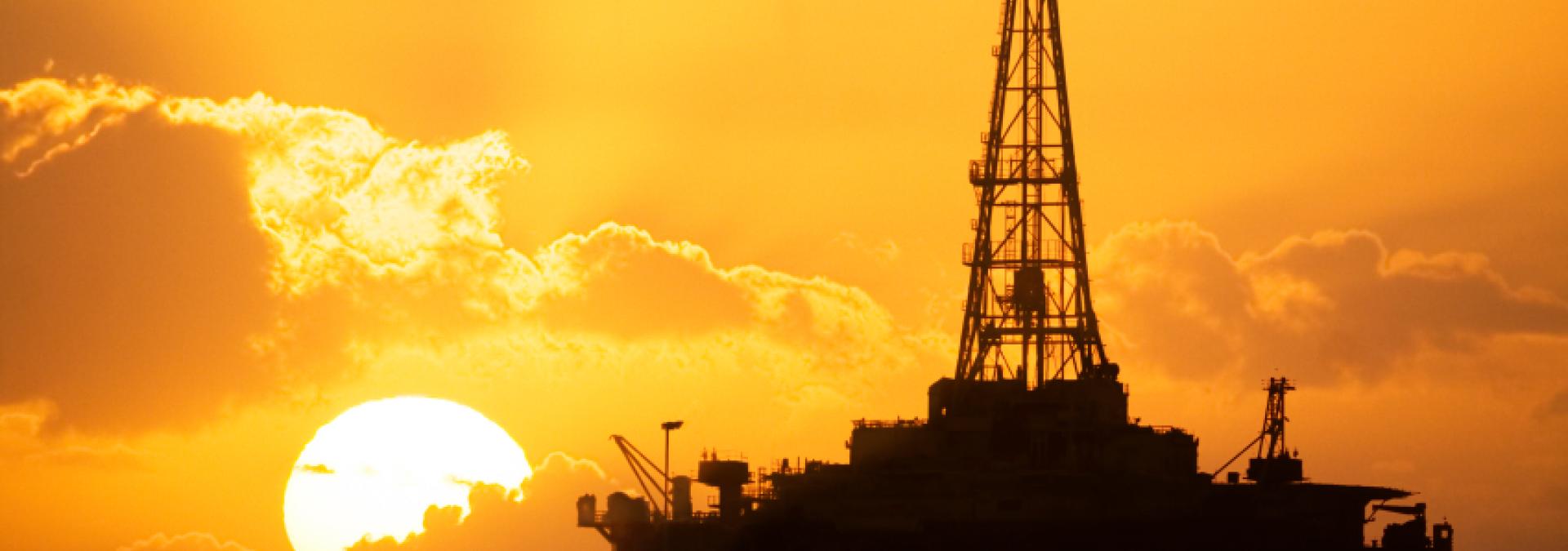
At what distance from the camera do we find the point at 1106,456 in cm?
19688

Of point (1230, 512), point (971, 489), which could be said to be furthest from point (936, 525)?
point (1230, 512)

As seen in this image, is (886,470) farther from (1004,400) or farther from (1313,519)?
(1313,519)

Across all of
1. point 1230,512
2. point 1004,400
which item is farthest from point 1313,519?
point 1004,400

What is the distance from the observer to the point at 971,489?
19512 centimetres

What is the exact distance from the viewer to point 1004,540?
19375 centimetres

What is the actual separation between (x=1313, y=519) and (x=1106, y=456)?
10.7m

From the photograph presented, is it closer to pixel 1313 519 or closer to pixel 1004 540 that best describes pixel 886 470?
pixel 1004 540

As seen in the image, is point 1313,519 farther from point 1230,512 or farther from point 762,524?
point 762,524

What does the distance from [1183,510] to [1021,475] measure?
8.15 meters

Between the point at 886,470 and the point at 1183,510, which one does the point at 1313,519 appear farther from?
the point at 886,470

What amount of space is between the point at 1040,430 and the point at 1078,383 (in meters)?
4.03

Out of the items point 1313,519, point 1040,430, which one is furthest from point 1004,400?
point 1313,519

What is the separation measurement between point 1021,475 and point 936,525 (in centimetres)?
486

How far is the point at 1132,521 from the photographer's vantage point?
637 feet
